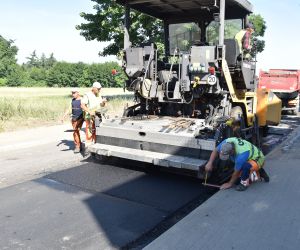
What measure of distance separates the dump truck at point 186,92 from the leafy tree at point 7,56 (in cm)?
6868

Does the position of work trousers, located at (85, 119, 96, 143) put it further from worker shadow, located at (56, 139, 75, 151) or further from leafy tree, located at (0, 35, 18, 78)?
leafy tree, located at (0, 35, 18, 78)

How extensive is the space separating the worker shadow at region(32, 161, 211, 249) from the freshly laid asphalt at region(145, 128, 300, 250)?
0.48 metres

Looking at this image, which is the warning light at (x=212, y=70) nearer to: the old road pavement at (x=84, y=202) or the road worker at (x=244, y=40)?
the road worker at (x=244, y=40)

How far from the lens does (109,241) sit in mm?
4023

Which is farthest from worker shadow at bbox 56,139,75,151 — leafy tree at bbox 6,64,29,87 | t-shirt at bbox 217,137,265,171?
leafy tree at bbox 6,64,29,87

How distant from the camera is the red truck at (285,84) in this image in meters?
17.1

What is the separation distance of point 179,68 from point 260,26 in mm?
28472

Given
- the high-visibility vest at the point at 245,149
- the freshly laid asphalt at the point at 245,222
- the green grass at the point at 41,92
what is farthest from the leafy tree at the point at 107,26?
the freshly laid asphalt at the point at 245,222

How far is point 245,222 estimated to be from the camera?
4.22 metres

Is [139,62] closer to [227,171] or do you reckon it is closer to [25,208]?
[227,171]

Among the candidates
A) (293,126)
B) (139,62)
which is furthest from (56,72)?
(139,62)

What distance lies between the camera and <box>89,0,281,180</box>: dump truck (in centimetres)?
608

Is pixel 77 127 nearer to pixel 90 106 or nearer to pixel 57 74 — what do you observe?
pixel 90 106

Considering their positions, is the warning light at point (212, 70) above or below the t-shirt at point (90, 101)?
above
